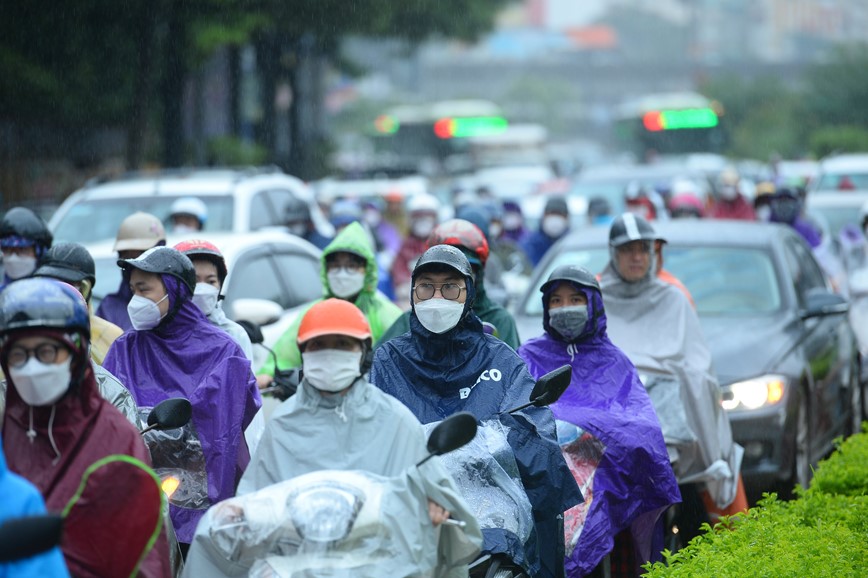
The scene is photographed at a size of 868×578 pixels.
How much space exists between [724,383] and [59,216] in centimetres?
594

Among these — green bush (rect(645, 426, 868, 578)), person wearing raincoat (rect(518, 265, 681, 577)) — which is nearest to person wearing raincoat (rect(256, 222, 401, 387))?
person wearing raincoat (rect(518, 265, 681, 577))

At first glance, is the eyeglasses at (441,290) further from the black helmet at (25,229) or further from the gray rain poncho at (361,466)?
the black helmet at (25,229)

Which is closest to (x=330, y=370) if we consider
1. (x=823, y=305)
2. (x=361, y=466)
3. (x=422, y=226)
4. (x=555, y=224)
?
(x=361, y=466)

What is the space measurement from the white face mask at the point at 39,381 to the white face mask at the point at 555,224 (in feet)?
37.1

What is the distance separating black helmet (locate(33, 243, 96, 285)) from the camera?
24.2ft

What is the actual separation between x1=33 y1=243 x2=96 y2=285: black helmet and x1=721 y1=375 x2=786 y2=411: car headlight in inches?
143

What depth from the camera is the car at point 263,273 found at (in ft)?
32.0

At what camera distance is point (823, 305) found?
9.87 metres

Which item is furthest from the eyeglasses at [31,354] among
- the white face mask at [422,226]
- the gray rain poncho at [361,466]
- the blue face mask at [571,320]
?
the white face mask at [422,226]

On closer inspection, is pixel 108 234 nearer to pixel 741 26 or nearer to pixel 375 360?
pixel 375 360

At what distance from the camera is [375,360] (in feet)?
19.6

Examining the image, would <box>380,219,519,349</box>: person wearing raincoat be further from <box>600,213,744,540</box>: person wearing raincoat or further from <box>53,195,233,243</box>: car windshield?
<box>53,195,233,243</box>: car windshield

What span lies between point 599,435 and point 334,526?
7.41ft

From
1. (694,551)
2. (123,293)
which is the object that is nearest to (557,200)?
(123,293)
